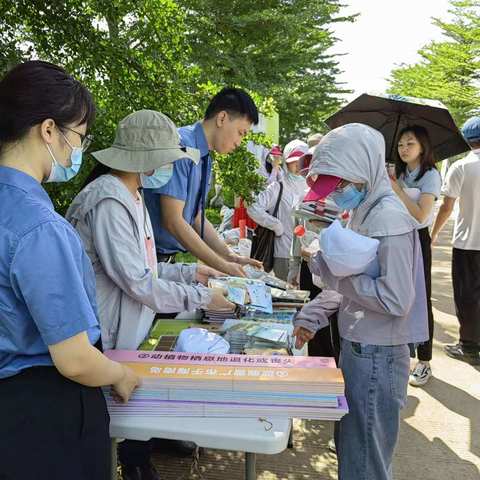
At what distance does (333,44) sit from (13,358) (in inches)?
908

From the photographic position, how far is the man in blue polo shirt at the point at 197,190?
2227mm

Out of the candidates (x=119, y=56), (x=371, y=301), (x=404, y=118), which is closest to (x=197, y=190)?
(x=119, y=56)

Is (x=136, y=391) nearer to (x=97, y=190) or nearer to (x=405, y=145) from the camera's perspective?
(x=97, y=190)

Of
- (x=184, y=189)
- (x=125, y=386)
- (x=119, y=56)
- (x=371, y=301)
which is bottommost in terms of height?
(x=125, y=386)

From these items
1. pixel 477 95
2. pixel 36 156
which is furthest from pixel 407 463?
pixel 477 95

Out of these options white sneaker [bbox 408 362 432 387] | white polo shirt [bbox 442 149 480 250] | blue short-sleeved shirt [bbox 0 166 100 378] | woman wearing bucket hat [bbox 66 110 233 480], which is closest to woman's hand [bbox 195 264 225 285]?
woman wearing bucket hat [bbox 66 110 233 480]

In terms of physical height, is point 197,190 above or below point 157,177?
below

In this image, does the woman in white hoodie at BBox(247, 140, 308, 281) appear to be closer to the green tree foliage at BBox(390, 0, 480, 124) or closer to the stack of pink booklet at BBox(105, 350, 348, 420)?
the stack of pink booklet at BBox(105, 350, 348, 420)

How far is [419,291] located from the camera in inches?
65.3

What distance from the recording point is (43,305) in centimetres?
103

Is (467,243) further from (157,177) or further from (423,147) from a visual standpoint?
(157,177)

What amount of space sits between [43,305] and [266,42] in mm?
16025

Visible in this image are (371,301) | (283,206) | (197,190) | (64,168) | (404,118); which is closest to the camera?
(64,168)

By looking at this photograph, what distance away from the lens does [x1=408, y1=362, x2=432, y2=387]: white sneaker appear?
3.53 m
